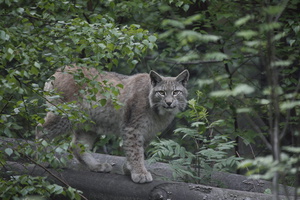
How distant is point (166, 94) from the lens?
5723mm

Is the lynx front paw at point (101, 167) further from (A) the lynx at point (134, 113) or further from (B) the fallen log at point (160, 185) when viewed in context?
(B) the fallen log at point (160, 185)

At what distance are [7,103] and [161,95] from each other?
2.23 metres

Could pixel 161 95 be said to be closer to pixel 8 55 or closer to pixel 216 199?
pixel 216 199

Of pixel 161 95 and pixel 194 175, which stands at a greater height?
pixel 161 95

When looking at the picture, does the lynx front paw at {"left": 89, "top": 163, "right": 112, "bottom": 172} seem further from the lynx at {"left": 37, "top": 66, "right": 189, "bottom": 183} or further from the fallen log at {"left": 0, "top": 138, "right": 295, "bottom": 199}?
the fallen log at {"left": 0, "top": 138, "right": 295, "bottom": 199}

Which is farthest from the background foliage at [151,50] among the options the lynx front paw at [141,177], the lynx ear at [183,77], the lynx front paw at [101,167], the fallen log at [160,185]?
the lynx front paw at [101,167]

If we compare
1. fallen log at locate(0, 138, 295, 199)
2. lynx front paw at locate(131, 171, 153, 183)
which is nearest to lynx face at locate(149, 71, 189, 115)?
fallen log at locate(0, 138, 295, 199)

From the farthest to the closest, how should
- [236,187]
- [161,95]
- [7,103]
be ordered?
[161,95] → [236,187] → [7,103]

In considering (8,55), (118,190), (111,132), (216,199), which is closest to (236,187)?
(216,199)

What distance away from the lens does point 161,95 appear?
571 centimetres

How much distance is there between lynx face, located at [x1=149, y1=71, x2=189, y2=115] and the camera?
5.66 metres

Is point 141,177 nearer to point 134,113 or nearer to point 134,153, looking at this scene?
point 134,153

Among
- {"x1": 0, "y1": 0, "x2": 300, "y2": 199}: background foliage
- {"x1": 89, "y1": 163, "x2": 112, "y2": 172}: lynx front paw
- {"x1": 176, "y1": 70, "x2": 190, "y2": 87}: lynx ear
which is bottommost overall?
{"x1": 89, "y1": 163, "x2": 112, "y2": 172}: lynx front paw

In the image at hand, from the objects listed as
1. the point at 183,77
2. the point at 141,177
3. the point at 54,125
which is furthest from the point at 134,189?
the point at 183,77
